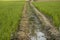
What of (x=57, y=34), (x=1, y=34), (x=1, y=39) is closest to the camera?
(x=1, y=39)

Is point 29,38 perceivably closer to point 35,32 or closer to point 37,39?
point 37,39

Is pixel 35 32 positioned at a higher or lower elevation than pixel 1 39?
lower

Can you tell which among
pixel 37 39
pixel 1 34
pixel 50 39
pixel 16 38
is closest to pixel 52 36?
pixel 50 39

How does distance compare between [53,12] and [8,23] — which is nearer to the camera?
[8,23]

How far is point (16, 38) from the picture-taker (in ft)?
10.5

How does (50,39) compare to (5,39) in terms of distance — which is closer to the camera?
(5,39)

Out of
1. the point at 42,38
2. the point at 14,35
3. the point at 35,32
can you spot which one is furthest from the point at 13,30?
the point at 35,32

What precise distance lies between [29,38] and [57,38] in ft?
1.89

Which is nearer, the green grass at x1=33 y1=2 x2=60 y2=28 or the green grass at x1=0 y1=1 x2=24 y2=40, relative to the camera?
the green grass at x1=0 y1=1 x2=24 y2=40

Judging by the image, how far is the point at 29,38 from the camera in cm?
350

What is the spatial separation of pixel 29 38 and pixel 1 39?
0.97 metres

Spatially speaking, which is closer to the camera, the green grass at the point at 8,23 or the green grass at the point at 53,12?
the green grass at the point at 8,23

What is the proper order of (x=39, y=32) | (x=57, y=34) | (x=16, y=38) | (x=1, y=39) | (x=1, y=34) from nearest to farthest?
(x=1, y=39) < (x=1, y=34) < (x=16, y=38) < (x=57, y=34) < (x=39, y=32)

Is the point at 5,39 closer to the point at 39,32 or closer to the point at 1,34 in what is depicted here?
the point at 1,34
